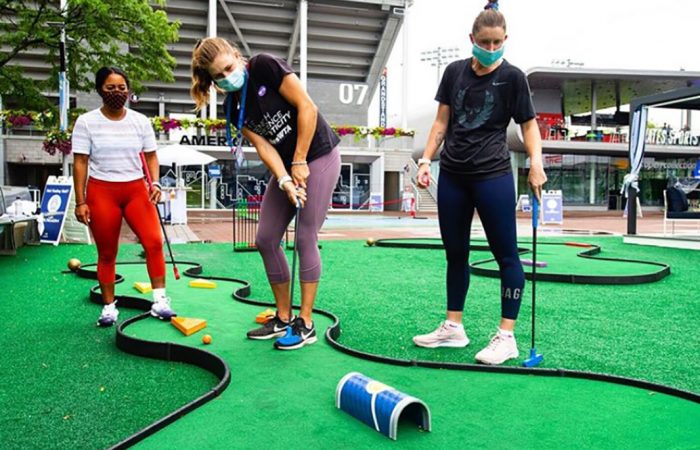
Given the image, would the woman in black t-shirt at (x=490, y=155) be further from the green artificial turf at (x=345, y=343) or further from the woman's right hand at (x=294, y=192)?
the woman's right hand at (x=294, y=192)

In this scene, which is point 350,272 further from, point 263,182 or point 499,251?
point 263,182

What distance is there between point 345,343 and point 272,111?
137cm

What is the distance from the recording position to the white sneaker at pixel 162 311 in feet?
12.2

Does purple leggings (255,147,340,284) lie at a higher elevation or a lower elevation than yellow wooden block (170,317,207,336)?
higher

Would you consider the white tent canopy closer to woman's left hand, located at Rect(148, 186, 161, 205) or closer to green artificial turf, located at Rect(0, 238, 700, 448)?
green artificial turf, located at Rect(0, 238, 700, 448)

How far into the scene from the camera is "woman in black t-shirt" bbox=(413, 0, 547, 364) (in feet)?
9.60

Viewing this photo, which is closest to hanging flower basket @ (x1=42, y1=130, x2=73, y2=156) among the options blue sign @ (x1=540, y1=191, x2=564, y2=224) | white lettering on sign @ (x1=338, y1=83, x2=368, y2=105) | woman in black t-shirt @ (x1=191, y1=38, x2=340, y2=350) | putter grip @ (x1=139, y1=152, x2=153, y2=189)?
putter grip @ (x1=139, y1=152, x2=153, y2=189)

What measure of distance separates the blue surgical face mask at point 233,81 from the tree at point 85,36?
1261cm

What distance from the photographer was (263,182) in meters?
26.8

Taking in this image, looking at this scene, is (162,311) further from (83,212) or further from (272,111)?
(272,111)

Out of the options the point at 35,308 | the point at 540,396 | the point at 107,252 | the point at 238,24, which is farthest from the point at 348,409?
the point at 238,24

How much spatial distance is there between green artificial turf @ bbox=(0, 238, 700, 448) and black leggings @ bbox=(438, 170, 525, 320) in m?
0.42

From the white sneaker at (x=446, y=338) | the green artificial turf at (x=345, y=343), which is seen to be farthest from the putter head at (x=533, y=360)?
the white sneaker at (x=446, y=338)

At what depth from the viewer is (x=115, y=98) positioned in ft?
11.9
